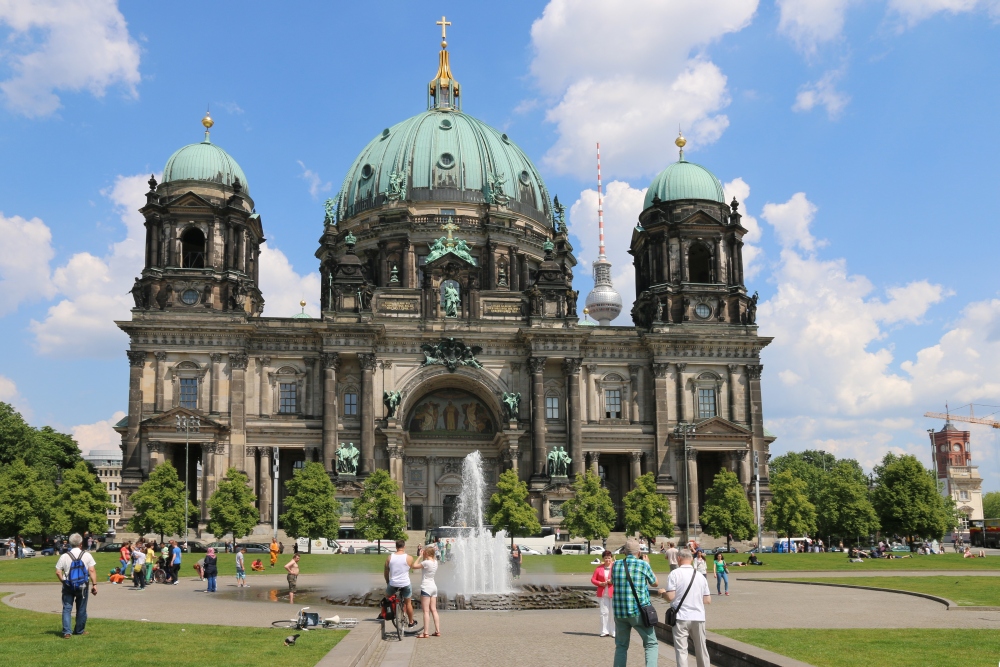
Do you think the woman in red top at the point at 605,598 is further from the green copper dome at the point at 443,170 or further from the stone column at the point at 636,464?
the green copper dome at the point at 443,170

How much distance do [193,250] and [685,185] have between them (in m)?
39.6

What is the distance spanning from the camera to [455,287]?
85.3 metres

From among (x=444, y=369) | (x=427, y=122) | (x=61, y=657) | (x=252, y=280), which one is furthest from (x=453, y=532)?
(x=61, y=657)

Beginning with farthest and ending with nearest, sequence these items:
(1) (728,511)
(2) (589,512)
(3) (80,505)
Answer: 1. (1) (728,511)
2. (3) (80,505)
3. (2) (589,512)

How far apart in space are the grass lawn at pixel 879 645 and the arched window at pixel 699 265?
6713cm

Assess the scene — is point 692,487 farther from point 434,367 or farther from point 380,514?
point 380,514

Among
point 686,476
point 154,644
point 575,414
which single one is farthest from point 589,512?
point 154,644

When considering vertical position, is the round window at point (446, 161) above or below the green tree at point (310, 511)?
above

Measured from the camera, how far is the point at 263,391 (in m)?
79.8

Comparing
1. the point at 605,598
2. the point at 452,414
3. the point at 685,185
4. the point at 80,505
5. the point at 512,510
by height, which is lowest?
the point at 605,598

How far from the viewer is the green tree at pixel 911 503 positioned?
81.9 m

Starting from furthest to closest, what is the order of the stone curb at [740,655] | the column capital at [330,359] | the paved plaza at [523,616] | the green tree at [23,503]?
the column capital at [330,359]
the green tree at [23,503]
the paved plaza at [523,616]
the stone curb at [740,655]

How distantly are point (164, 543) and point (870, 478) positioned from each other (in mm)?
104757

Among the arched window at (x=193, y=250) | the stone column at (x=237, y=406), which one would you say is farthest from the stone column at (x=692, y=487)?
the arched window at (x=193, y=250)
